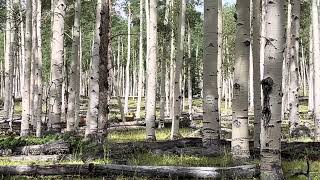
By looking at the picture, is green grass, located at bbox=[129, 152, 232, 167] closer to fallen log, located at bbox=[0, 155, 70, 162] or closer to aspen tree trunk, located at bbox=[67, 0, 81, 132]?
fallen log, located at bbox=[0, 155, 70, 162]

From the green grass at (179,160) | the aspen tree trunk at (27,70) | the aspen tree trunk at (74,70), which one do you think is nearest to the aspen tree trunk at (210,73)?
the green grass at (179,160)

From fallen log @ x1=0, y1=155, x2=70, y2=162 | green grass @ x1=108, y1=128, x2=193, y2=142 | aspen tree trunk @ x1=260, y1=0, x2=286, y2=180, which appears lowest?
green grass @ x1=108, y1=128, x2=193, y2=142

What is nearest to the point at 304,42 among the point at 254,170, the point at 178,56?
the point at 178,56

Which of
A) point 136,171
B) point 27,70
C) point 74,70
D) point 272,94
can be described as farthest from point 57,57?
point 272,94

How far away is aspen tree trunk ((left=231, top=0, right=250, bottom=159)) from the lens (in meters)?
8.90

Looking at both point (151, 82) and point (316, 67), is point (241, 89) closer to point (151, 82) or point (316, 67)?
point (151, 82)

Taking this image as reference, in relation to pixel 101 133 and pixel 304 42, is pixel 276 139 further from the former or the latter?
pixel 304 42

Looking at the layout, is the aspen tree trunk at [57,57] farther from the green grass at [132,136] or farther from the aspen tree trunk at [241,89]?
the aspen tree trunk at [241,89]

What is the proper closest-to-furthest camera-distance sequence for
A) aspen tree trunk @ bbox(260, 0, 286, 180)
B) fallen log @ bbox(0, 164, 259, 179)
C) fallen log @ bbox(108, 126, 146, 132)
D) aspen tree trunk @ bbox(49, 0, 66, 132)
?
aspen tree trunk @ bbox(260, 0, 286, 180), fallen log @ bbox(0, 164, 259, 179), aspen tree trunk @ bbox(49, 0, 66, 132), fallen log @ bbox(108, 126, 146, 132)

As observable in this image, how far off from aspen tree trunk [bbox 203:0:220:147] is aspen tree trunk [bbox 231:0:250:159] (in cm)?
110

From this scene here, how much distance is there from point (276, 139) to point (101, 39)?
713 cm

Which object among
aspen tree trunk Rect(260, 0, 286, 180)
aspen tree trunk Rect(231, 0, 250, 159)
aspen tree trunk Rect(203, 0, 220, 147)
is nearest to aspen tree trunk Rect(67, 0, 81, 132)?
aspen tree trunk Rect(203, 0, 220, 147)

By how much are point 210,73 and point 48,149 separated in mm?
4323

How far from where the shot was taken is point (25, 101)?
16.8m
